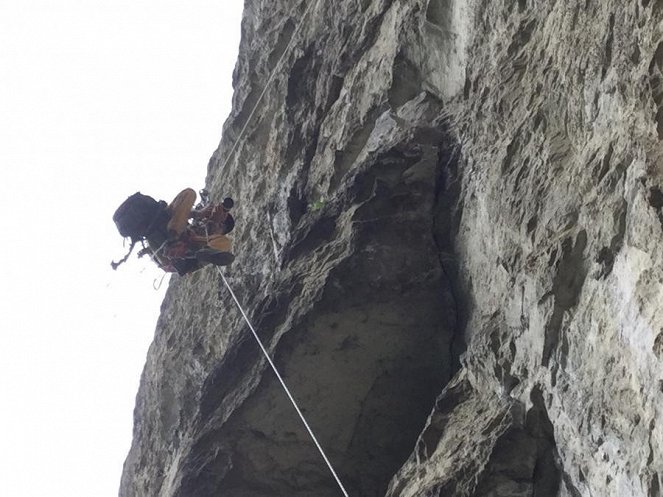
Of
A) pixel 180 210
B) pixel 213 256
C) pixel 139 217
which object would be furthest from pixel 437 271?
pixel 139 217

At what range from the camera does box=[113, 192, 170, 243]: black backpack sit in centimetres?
1006

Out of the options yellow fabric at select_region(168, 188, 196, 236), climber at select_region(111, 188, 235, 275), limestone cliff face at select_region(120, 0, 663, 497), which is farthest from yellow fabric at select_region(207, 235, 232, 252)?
limestone cliff face at select_region(120, 0, 663, 497)

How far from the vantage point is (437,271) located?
24.9ft

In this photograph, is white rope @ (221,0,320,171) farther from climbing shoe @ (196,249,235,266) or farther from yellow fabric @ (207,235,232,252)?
climbing shoe @ (196,249,235,266)

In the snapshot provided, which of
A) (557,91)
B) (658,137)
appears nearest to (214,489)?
(557,91)

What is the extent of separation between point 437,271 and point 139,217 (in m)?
4.13

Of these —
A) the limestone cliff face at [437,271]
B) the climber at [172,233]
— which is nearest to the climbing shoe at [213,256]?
the climber at [172,233]

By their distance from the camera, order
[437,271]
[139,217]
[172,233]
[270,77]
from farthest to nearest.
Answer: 1. [270,77]
2. [172,233]
3. [139,217]
4. [437,271]

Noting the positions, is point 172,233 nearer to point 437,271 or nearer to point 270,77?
point 270,77

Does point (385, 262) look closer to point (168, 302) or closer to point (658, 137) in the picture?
point (658, 137)

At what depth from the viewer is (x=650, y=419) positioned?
4270mm

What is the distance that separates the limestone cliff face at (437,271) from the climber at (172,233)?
0.70 m

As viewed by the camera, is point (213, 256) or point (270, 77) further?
point (270, 77)

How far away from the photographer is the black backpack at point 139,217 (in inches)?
396
